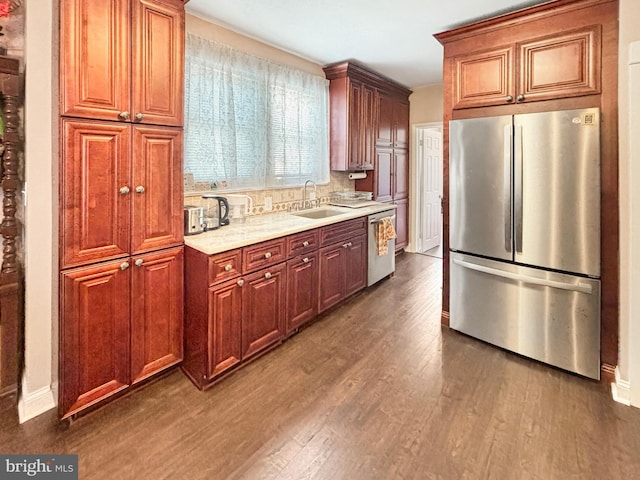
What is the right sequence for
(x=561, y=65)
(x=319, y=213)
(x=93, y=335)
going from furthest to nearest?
(x=319, y=213) → (x=561, y=65) → (x=93, y=335)

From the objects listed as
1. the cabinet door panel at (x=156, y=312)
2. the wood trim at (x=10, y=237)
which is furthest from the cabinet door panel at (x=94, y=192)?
the wood trim at (x=10, y=237)

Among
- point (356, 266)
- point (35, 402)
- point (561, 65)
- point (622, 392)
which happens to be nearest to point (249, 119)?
point (356, 266)

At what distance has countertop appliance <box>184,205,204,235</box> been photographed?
2441 mm

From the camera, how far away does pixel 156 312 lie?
7.16 ft

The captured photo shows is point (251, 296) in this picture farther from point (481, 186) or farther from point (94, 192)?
point (481, 186)

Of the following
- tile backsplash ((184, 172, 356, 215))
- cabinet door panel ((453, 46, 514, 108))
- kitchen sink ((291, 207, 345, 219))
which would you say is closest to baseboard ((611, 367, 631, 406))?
cabinet door panel ((453, 46, 514, 108))

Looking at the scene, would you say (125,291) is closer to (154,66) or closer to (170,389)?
(170,389)

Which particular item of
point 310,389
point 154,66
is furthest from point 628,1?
point 310,389

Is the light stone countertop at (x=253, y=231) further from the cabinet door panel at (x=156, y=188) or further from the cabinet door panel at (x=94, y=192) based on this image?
the cabinet door panel at (x=94, y=192)

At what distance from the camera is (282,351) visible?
8.94 ft

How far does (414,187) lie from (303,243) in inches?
139

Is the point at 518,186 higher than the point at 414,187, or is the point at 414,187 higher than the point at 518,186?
the point at 414,187

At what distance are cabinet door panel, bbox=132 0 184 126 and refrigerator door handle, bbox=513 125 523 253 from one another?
226 centimetres

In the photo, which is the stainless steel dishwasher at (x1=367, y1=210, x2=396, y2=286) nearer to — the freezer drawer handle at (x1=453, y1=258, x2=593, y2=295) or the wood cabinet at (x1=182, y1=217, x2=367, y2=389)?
the wood cabinet at (x1=182, y1=217, x2=367, y2=389)
